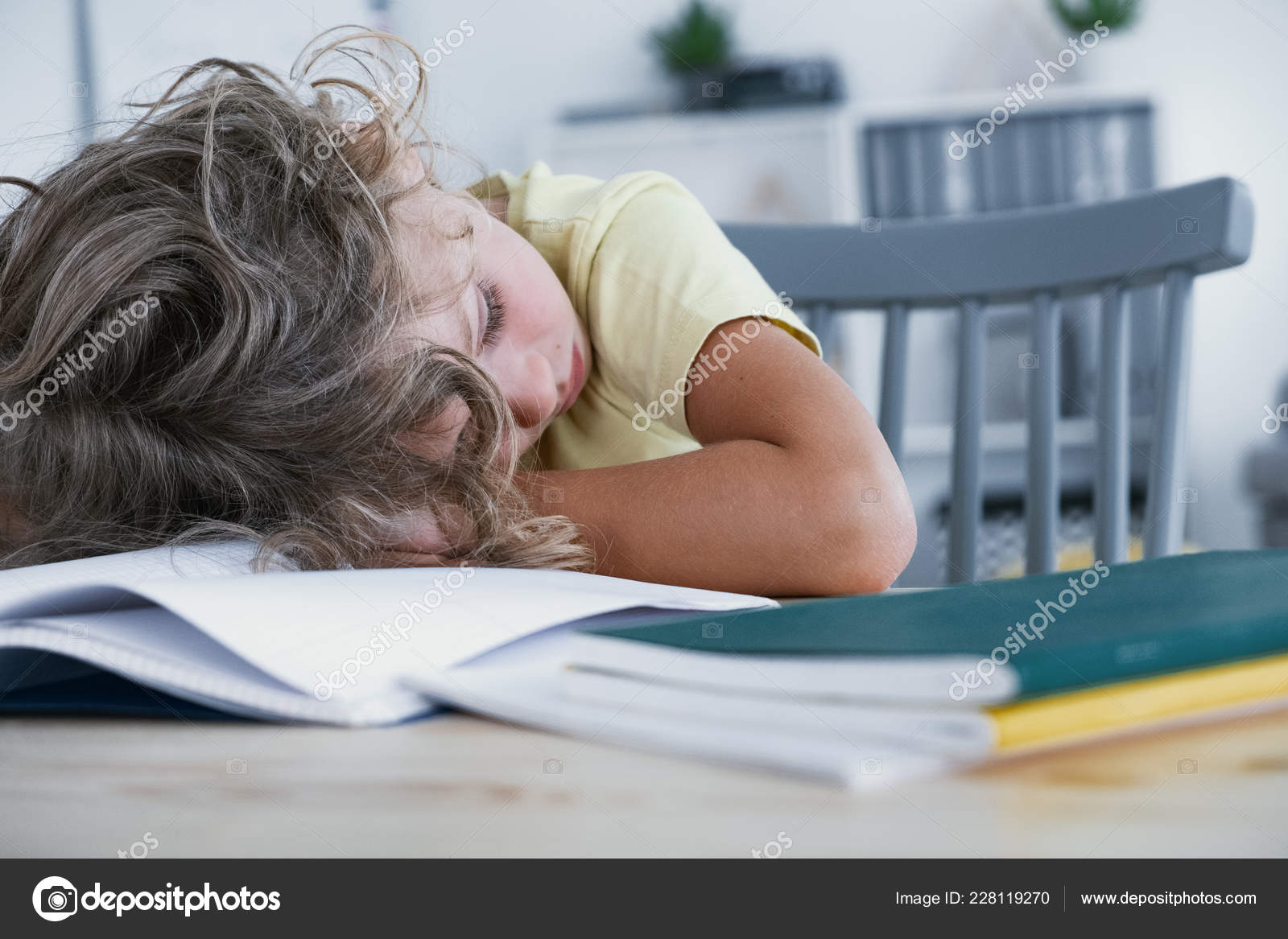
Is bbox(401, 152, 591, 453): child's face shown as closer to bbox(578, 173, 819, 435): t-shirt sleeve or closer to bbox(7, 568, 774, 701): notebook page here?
bbox(578, 173, 819, 435): t-shirt sleeve

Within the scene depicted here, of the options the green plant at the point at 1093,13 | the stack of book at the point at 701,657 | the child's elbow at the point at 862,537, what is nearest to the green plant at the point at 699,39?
the green plant at the point at 1093,13

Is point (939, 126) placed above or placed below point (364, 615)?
above

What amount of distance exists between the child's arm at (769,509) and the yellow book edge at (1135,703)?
0.34 meters

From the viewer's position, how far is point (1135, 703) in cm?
25

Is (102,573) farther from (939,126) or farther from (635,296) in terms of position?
(939,126)

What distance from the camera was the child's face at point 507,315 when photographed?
0.68 meters

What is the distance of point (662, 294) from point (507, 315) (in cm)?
14

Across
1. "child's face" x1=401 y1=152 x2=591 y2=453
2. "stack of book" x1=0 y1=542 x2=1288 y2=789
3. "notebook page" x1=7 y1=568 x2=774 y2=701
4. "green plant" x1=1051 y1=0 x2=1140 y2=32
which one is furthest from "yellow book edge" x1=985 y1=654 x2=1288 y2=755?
"green plant" x1=1051 y1=0 x2=1140 y2=32

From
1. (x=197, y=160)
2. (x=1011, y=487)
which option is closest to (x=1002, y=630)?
(x=197, y=160)

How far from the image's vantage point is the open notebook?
0.31 meters

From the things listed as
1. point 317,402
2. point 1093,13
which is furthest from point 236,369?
point 1093,13

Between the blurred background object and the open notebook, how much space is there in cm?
253
